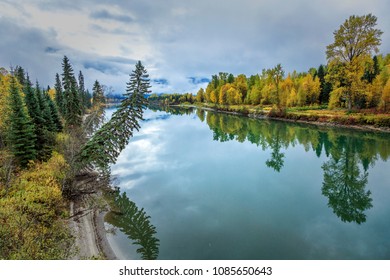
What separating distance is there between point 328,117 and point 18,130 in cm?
3915

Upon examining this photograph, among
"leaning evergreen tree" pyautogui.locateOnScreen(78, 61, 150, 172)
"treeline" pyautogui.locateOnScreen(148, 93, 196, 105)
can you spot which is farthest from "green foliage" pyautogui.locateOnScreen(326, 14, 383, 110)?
"treeline" pyautogui.locateOnScreen(148, 93, 196, 105)

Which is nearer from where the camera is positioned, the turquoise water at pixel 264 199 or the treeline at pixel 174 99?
the turquoise water at pixel 264 199

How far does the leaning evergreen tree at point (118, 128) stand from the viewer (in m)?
15.4

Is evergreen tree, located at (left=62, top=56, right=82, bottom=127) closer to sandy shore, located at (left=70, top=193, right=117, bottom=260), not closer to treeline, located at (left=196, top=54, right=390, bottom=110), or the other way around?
sandy shore, located at (left=70, top=193, right=117, bottom=260)

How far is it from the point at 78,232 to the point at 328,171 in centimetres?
1677

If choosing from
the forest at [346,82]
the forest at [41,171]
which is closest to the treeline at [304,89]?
the forest at [346,82]

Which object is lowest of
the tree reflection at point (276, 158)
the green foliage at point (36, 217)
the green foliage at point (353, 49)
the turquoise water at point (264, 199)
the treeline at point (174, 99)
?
the turquoise water at point (264, 199)

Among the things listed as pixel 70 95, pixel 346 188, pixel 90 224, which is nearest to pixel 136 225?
pixel 90 224

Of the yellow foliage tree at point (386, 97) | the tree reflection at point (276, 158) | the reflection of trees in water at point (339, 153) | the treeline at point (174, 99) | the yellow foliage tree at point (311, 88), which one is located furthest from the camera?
the treeline at point (174, 99)

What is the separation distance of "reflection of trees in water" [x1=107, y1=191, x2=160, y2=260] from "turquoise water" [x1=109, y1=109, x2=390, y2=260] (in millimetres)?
217

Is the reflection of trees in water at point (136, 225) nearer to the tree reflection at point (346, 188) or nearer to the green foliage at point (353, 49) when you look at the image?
the tree reflection at point (346, 188)

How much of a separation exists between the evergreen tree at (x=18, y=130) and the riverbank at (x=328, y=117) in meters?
36.1

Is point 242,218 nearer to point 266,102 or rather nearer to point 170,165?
point 170,165
